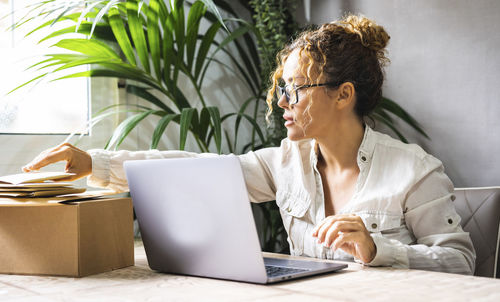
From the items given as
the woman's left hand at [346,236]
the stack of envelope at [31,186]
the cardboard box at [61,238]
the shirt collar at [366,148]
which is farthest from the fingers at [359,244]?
the stack of envelope at [31,186]

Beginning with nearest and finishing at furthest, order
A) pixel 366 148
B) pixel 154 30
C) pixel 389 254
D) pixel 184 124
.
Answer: pixel 389 254
pixel 366 148
pixel 184 124
pixel 154 30

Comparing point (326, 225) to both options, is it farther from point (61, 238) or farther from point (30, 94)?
point (30, 94)

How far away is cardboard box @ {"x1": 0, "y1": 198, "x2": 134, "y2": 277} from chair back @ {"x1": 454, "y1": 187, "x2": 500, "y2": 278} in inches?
35.8

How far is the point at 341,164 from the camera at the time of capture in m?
1.50

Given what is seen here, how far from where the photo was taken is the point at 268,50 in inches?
85.7

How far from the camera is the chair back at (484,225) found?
143 cm

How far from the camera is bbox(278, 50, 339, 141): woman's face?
1.44 metres

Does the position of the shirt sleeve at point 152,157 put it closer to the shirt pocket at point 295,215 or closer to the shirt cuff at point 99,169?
the shirt cuff at point 99,169

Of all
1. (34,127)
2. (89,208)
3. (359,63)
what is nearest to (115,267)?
(89,208)

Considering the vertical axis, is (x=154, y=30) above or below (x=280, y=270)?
above

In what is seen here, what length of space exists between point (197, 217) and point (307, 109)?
56 cm

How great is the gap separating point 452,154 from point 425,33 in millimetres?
438

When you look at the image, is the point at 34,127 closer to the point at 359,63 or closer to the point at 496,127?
the point at 359,63

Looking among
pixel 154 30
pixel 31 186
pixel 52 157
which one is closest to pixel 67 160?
pixel 52 157
